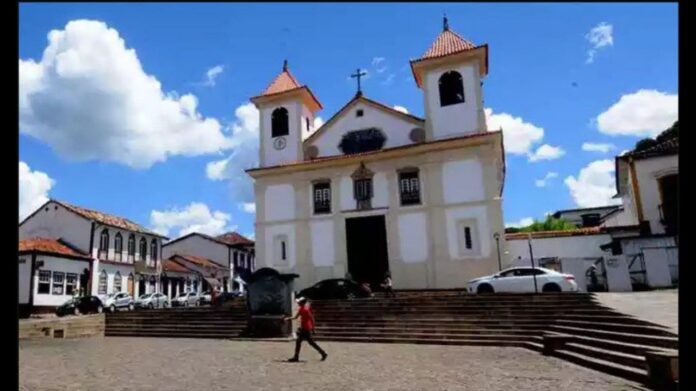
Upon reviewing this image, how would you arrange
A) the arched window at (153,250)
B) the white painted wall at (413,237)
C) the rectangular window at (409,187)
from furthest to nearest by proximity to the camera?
the arched window at (153,250) → the rectangular window at (409,187) → the white painted wall at (413,237)

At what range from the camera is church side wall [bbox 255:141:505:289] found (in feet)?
81.9

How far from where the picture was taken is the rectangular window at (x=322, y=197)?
2798cm

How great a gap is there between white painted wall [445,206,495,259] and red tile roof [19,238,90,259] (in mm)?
24739

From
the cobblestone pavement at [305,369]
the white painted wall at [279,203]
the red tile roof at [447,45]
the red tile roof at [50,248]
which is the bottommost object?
the cobblestone pavement at [305,369]

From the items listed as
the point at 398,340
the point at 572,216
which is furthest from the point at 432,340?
the point at 572,216

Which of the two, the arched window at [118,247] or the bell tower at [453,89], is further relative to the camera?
the arched window at [118,247]

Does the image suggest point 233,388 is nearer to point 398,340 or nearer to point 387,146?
point 398,340

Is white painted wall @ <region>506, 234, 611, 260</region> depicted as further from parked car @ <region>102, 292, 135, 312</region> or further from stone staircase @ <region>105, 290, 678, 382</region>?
parked car @ <region>102, 292, 135, 312</region>

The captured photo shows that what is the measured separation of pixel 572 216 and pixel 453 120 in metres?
40.9

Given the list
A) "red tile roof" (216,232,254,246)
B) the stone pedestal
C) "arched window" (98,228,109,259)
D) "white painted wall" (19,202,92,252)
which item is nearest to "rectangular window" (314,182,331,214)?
"white painted wall" (19,202,92,252)

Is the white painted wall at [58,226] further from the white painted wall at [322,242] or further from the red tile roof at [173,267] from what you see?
the white painted wall at [322,242]

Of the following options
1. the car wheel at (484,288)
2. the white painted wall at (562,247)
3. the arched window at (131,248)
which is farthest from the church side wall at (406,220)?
the arched window at (131,248)

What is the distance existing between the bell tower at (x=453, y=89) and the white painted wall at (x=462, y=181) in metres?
1.76
